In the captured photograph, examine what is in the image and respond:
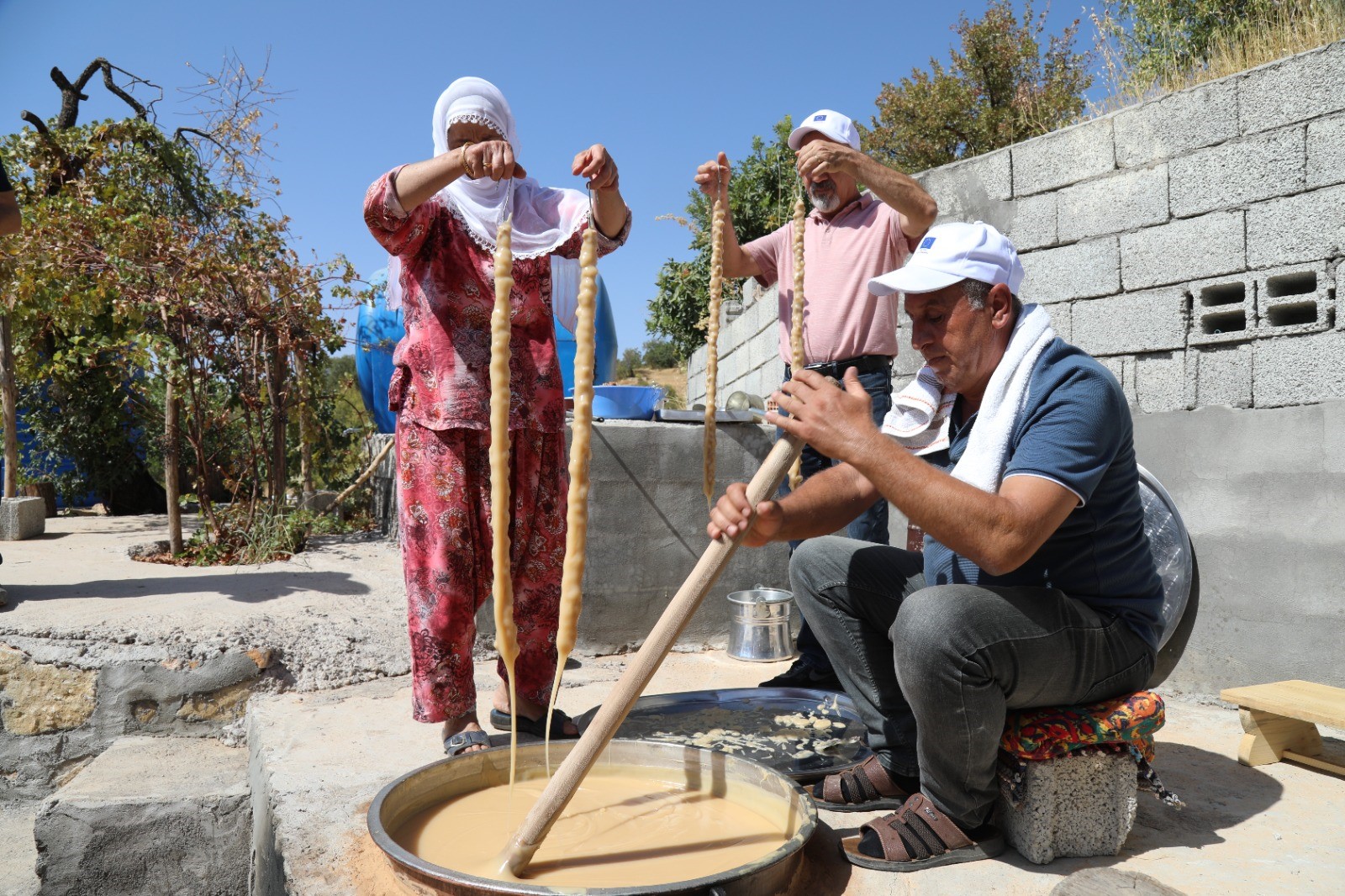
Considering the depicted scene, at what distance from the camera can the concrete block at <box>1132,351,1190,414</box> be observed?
3.29 meters

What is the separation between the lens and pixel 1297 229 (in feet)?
9.81

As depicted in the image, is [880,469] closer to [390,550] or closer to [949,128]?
[390,550]

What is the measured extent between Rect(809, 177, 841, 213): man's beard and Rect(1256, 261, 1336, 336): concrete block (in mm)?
1429

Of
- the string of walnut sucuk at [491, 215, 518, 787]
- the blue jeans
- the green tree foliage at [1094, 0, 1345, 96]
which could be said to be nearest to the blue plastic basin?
the blue jeans

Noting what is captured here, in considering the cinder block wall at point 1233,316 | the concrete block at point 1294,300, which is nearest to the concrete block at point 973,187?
the cinder block wall at point 1233,316

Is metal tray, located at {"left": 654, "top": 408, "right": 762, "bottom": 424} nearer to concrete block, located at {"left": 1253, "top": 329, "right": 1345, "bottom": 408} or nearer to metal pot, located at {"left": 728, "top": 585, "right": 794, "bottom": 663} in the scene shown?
metal pot, located at {"left": 728, "top": 585, "right": 794, "bottom": 663}

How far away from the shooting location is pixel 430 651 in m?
2.50

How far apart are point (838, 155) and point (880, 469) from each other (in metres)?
1.48

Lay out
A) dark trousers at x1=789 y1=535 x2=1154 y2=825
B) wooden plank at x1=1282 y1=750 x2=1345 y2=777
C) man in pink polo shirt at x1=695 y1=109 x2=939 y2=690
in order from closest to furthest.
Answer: dark trousers at x1=789 y1=535 x2=1154 y2=825 < wooden plank at x1=1282 y1=750 x2=1345 y2=777 < man in pink polo shirt at x1=695 y1=109 x2=939 y2=690

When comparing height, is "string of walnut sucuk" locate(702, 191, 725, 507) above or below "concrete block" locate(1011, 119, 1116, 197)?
below

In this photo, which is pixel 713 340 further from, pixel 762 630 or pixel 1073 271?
pixel 1073 271

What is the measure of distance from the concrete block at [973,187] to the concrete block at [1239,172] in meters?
0.71

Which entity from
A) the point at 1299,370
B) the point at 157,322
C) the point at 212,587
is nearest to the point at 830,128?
the point at 1299,370

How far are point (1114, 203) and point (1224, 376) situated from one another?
0.79m
